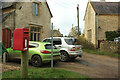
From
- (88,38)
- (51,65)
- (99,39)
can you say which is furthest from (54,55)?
(99,39)

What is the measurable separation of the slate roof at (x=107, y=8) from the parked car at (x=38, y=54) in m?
0.84

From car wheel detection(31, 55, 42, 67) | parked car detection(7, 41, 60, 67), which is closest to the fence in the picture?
parked car detection(7, 41, 60, 67)

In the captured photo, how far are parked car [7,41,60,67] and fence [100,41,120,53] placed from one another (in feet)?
2.42

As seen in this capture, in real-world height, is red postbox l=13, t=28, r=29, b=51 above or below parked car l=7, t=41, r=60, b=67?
above

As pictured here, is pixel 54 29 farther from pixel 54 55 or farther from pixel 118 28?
pixel 118 28

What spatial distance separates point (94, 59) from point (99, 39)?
26cm

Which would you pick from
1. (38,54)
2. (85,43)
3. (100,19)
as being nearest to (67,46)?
(38,54)

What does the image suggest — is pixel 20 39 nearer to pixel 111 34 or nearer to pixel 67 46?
pixel 67 46

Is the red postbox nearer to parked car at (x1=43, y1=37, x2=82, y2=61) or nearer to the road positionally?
parked car at (x1=43, y1=37, x2=82, y2=61)

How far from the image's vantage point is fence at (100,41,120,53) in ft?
3.46

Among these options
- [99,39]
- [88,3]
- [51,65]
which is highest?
[88,3]

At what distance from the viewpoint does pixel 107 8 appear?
1281 mm

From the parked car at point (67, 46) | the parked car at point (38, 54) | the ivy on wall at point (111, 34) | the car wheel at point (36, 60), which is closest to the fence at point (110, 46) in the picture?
the ivy on wall at point (111, 34)

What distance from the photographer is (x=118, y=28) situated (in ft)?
3.70
